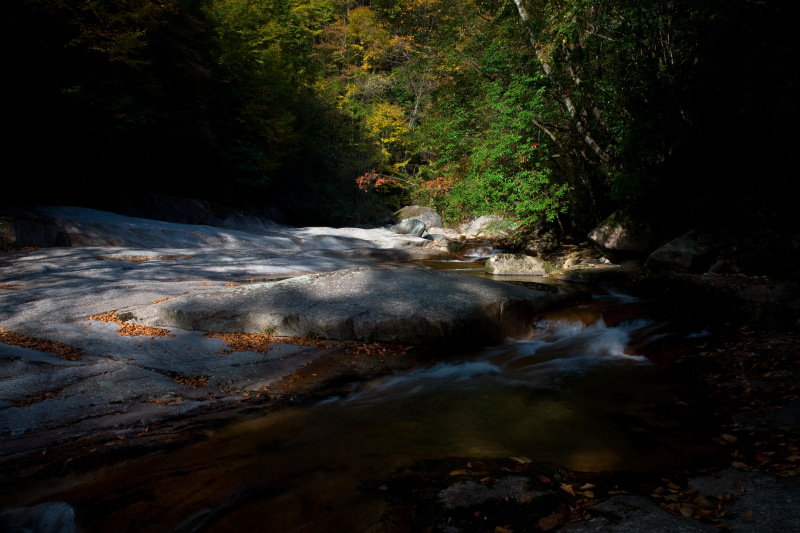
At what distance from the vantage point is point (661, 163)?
1079 centimetres

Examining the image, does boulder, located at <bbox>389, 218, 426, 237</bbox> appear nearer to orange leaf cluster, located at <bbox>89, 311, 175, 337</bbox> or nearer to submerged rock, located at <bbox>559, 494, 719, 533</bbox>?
orange leaf cluster, located at <bbox>89, 311, 175, 337</bbox>

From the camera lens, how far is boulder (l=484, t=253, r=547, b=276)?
1059 cm

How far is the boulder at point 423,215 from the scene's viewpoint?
27.8 meters

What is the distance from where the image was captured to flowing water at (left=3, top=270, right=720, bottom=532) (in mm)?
2465

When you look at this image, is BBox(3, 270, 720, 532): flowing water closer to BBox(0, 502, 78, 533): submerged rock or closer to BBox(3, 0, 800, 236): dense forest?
BBox(0, 502, 78, 533): submerged rock

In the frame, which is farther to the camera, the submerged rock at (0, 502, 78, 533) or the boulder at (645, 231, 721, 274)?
the boulder at (645, 231, 721, 274)

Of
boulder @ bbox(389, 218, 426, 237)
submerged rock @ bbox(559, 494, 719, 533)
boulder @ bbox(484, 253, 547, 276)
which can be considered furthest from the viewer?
boulder @ bbox(389, 218, 426, 237)

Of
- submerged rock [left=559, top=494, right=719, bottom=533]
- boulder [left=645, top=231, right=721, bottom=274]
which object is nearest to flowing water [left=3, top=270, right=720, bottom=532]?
submerged rock [left=559, top=494, right=719, bottom=533]

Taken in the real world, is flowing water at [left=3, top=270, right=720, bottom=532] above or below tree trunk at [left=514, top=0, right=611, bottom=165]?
below

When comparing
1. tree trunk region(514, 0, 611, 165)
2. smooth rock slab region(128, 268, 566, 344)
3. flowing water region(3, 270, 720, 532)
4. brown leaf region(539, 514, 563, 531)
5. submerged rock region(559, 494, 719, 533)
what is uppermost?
tree trunk region(514, 0, 611, 165)

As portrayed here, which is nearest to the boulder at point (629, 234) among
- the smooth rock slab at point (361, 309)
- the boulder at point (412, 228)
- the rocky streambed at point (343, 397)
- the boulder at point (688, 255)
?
the boulder at point (688, 255)

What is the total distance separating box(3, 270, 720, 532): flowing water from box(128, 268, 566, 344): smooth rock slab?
572 millimetres

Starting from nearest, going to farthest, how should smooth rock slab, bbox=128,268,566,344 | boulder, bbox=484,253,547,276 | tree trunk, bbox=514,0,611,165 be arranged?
1. smooth rock slab, bbox=128,268,566,344
2. boulder, bbox=484,253,547,276
3. tree trunk, bbox=514,0,611,165

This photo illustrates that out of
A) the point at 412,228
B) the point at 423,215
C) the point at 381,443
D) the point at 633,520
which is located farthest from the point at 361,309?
the point at 423,215
